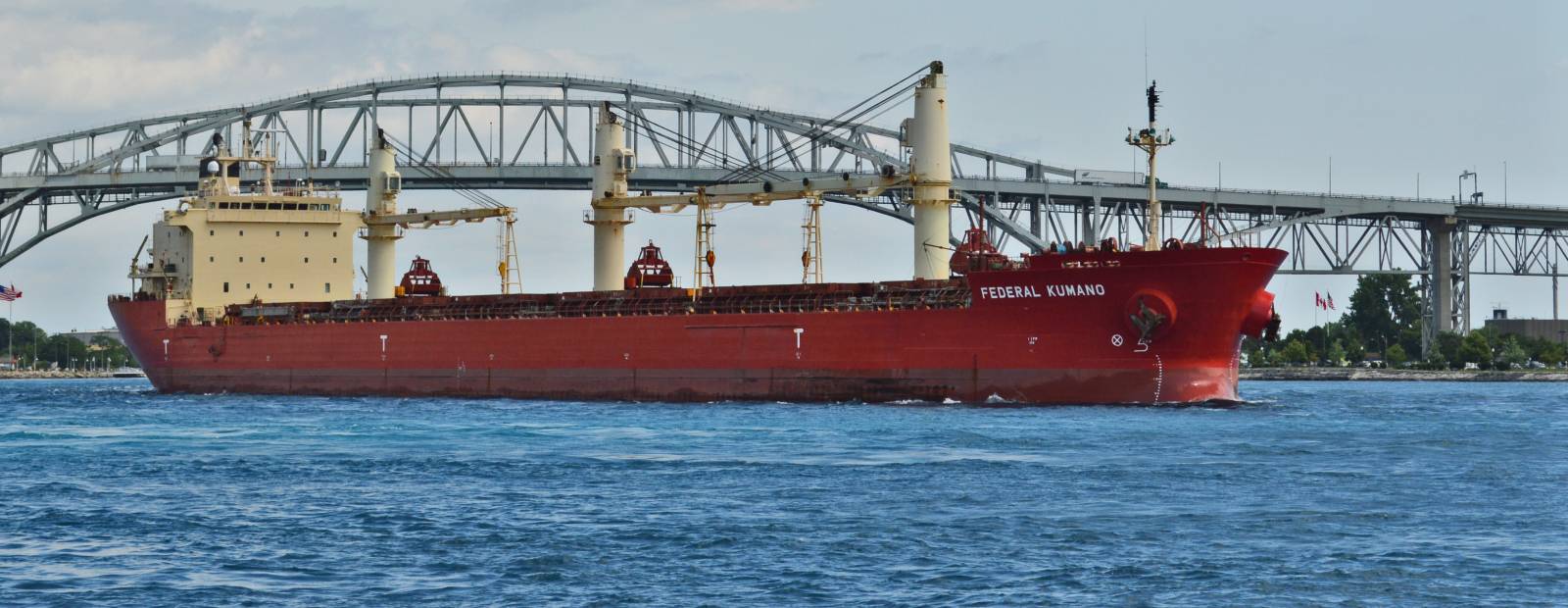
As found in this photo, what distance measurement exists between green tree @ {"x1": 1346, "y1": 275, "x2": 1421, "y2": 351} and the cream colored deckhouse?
195 ft

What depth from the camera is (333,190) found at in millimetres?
50812

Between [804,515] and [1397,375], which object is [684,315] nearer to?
[804,515]

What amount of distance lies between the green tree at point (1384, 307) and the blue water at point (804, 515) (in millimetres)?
61721

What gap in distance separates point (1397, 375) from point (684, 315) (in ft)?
142

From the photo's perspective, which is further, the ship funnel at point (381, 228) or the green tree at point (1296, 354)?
the green tree at point (1296, 354)

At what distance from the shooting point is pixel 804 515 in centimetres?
1555

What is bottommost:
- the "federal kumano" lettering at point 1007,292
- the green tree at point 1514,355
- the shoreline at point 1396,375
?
the shoreline at point 1396,375

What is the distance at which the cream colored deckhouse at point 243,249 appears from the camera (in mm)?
47281

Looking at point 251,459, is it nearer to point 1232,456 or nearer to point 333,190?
point 1232,456

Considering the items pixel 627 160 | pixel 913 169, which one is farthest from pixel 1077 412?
pixel 627 160

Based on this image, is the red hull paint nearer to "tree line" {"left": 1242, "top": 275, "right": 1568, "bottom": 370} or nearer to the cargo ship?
the cargo ship

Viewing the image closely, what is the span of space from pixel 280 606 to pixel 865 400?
21.5 metres

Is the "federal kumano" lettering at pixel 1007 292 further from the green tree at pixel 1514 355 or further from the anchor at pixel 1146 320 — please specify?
the green tree at pixel 1514 355

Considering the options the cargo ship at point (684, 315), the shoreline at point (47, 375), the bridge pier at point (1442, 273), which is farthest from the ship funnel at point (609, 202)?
the shoreline at point (47, 375)
